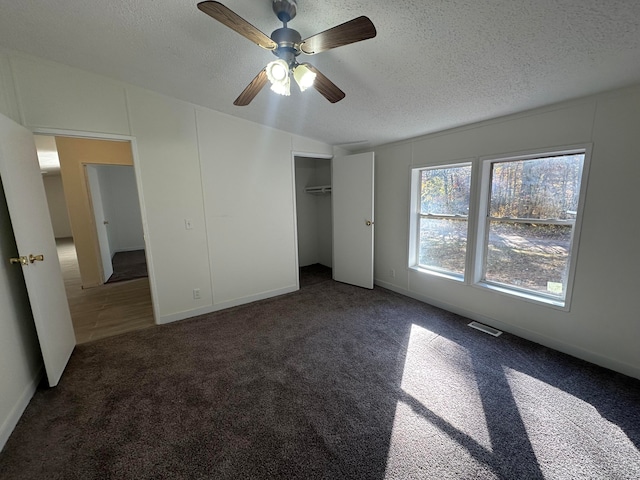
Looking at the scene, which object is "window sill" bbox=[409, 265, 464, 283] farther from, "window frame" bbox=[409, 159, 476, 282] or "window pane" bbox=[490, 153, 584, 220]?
"window pane" bbox=[490, 153, 584, 220]

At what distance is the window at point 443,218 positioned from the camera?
2947mm

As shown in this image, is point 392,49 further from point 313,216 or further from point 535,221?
point 313,216

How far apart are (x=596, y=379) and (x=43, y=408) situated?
13.1 ft

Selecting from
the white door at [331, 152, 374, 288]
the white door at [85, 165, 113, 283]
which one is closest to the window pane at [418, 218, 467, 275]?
the white door at [331, 152, 374, 288]

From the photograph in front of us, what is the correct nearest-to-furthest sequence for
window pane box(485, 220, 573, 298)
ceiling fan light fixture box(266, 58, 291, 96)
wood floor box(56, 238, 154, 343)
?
1. ceiling fan light fixture box(266, 58, 291, 96)
2. window pane box(485, 220, 573, 298)
3. wood floor box(56, 238, 154, 343)

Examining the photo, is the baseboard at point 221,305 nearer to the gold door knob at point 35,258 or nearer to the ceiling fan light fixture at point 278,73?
the gold door knob at point 35,258

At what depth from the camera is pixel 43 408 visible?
174cm

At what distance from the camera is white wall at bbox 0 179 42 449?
1570 mm

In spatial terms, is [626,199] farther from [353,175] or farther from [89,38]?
[89,38]

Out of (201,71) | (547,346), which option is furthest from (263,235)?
(547,346)

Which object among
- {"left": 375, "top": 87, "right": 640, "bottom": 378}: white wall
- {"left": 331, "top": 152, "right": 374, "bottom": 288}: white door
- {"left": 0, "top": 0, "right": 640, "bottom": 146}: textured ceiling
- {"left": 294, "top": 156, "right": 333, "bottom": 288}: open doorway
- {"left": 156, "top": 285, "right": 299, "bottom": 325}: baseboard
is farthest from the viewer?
{"left": 294, "top": 156, "right": 333, "bottom": 288}: open doorway

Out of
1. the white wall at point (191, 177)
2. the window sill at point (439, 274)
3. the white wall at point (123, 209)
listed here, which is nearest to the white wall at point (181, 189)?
the white wall at point (191, 177)

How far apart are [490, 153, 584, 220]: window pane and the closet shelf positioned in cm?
256

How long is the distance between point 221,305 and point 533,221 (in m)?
3.54
